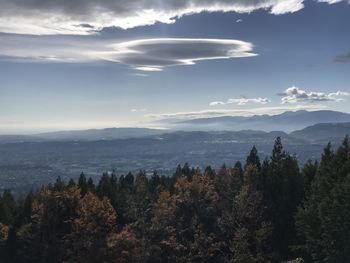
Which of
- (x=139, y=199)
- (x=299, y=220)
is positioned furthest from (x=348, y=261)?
(x=139, y=199)

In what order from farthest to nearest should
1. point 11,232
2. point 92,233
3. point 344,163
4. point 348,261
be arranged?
point 11,232 → point 92,233 → point 344,163 → point 348,261

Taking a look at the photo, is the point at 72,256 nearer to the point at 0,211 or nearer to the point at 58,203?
the point at 58,203

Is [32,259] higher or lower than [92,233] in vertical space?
lower

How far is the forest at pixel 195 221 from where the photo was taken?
167 ft

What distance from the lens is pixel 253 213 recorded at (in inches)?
2293

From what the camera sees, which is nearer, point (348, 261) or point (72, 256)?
point (348, 261)

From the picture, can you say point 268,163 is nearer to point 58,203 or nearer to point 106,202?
point 106,202

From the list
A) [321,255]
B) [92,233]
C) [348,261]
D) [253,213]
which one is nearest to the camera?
[348,261]

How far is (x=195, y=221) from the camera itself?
2269 inches

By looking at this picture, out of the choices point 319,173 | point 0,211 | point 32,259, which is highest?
point 319,173

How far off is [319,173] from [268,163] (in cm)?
1334

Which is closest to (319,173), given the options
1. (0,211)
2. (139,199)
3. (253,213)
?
(253,213)

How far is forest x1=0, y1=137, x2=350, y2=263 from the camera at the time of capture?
167ft

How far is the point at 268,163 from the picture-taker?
6700 cm
